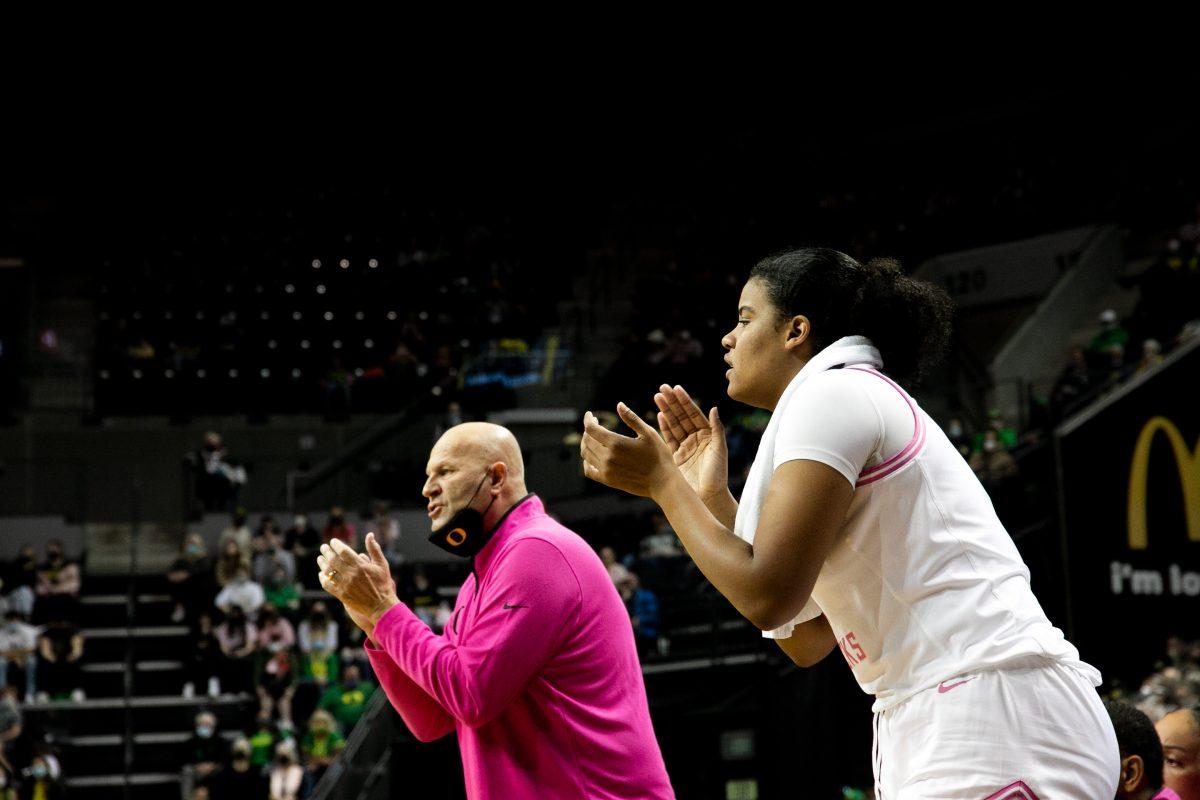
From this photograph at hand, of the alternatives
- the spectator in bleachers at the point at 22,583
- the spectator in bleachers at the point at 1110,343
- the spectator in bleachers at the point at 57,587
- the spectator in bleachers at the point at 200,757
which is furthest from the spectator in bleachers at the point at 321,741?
the spectator in bleachers at the point at 1110,343

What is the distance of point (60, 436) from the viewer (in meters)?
19.5

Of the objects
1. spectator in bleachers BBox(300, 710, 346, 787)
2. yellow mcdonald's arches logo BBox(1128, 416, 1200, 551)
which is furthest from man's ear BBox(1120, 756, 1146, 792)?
spectator in bleachers BBox(300, 710, 346, 787)

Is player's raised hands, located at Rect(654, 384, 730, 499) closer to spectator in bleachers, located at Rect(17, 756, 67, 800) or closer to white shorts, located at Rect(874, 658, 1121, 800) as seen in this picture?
white shorts, located at Rect(874, 658, 1121, 800)

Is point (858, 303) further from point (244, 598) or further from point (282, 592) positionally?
point (282, 592)

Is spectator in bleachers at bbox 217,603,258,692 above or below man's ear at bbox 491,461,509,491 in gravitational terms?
below

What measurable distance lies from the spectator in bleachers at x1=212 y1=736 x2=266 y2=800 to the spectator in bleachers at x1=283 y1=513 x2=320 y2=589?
3.46 m

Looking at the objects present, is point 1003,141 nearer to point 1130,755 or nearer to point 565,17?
point 565,17

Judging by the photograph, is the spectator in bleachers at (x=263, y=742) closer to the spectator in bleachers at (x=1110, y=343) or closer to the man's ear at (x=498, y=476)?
the man's ear at (x=498, y=476)

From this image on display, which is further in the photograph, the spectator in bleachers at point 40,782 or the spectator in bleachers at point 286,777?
the spectator in bleachers at point 40,782

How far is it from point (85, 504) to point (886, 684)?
17.7 meters

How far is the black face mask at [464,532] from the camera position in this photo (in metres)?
3.37

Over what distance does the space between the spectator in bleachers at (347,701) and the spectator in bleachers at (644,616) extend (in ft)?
7.96

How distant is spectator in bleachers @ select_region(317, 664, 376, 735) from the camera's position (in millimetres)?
11930

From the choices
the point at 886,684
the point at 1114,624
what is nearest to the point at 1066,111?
the point at 1114,624
